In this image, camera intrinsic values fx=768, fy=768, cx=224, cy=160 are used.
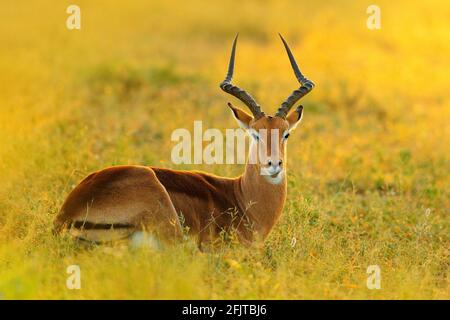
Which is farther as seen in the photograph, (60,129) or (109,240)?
(60,129)

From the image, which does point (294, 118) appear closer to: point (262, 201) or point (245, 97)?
point (245, 97)

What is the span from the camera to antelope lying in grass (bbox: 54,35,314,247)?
6.39 m

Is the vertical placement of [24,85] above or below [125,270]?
above

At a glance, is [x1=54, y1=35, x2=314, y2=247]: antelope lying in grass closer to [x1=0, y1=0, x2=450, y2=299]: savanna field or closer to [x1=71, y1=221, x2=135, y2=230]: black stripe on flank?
[x1=71, y1=221, x2=135, y2=230]: black stripe on flank

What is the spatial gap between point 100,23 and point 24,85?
8.08 metres

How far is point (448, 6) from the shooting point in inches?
904

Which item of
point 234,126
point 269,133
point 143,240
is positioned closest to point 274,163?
point 269,133

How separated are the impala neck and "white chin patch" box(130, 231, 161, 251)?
1187mm

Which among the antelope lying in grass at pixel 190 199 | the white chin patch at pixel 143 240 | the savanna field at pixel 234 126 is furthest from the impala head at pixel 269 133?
the white chin patch at pixel 143 240

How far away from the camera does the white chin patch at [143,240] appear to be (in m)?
6.31

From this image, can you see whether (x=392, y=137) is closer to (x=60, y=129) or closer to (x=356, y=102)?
(x=356, y=102)

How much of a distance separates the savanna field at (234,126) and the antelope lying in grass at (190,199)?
0.19 meters
